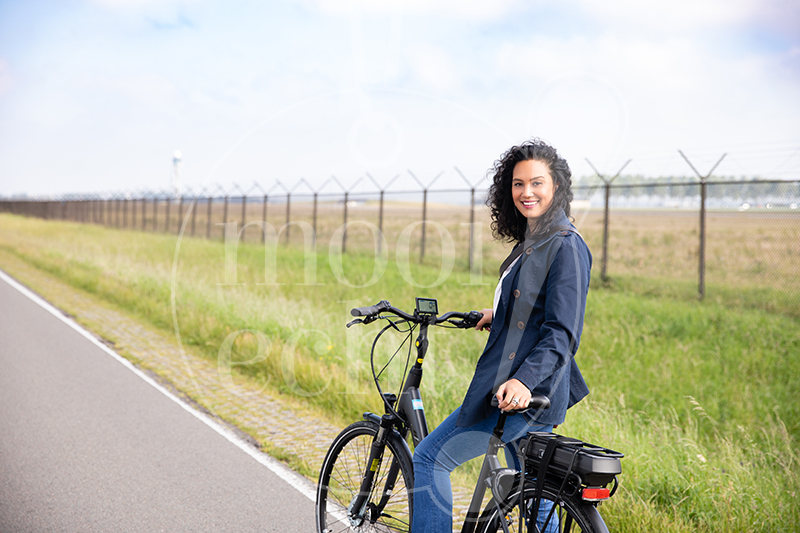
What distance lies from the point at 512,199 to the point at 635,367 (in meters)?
6.28

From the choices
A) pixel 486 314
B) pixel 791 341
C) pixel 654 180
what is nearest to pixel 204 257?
pixel 654 180

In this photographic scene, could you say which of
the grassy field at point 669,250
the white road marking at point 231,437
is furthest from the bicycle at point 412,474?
the grassy field at point 669,250

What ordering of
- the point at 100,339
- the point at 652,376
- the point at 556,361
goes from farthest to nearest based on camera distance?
the point at 100,339, the point at 652,376, the point at 556,361

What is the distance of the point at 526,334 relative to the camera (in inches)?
97.7

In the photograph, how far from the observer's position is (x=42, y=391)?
7.15 m

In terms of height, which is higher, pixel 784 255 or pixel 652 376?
pixel 784 255

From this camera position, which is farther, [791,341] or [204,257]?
[204,257]

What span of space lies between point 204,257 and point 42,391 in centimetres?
1462

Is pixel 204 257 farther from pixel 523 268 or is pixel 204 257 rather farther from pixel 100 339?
pixel 523 268

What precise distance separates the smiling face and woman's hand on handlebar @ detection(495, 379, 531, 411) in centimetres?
74

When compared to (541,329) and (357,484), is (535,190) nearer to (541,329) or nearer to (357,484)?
(541,329)

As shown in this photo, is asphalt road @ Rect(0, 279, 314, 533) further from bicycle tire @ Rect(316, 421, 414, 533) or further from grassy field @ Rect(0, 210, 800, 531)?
grassy field @ Rect(0, 210, 800, 531)

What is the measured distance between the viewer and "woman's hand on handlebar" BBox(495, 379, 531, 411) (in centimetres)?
229

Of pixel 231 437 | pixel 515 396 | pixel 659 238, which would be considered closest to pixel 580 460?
pixel 515 396
